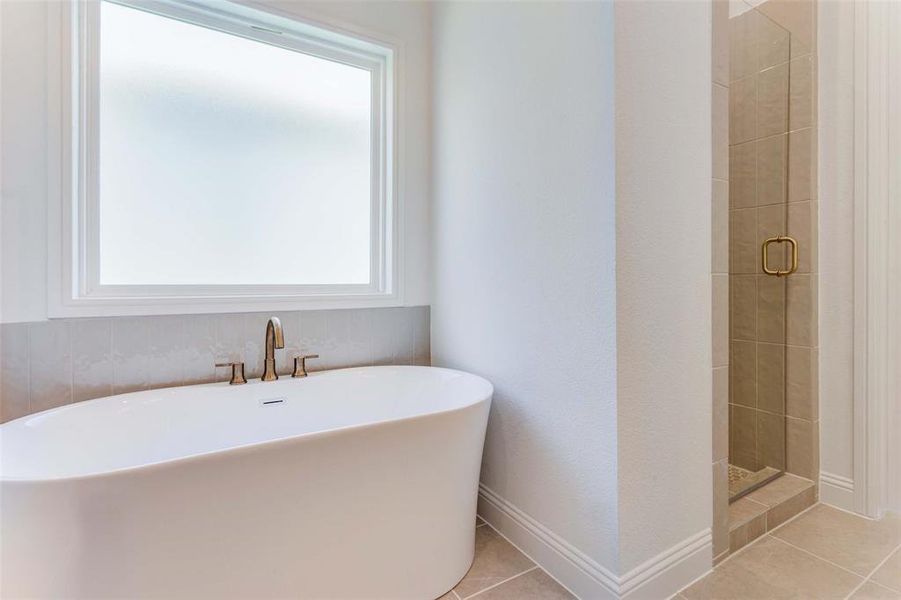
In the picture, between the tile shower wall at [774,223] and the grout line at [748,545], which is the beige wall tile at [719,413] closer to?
the grout line at [748,545]

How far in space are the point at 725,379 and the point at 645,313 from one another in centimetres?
48

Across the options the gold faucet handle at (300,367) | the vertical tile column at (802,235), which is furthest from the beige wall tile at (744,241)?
the gold faucet handle at (300,367)

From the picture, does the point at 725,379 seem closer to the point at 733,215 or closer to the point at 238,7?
the point at 733,215

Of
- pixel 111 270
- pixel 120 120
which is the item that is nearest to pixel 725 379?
pixel 111 270

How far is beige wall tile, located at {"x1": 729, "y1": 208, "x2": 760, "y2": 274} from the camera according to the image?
1.98 meters

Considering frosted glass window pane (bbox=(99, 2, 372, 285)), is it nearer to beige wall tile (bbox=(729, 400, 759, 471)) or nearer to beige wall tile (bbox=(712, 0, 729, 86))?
beige wall tile (bbox=(712, 0, 729, 86))

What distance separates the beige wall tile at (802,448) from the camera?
183 cm

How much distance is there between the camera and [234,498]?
100 cm

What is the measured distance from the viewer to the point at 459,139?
6.29 feet

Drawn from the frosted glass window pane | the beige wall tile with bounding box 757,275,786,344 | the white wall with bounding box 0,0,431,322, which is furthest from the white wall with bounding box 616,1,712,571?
the white wall with bounding box 0,0,431,322

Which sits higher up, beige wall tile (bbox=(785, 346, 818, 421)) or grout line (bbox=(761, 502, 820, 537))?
beige wall tile (bbox=(785, 346, 818, 421))

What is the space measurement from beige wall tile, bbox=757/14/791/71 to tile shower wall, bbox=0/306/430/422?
6.73 feet

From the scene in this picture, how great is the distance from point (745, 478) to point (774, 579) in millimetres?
619

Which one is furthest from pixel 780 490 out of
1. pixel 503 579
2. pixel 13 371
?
pixel 13 371
